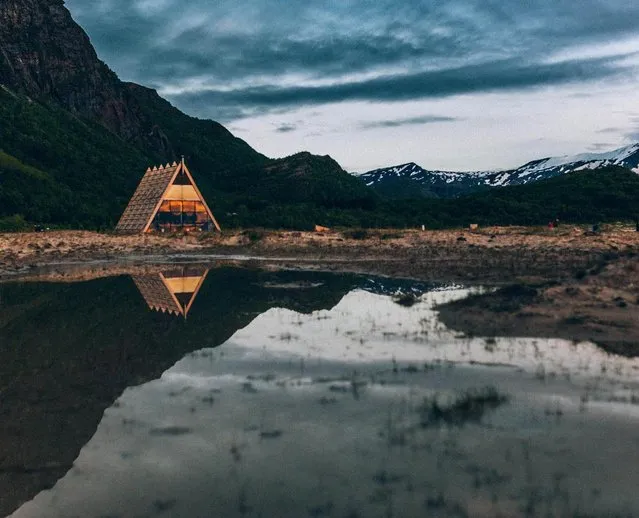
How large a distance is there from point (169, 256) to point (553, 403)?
170ft

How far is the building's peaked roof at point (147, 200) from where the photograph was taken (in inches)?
3012

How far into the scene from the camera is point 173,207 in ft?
261

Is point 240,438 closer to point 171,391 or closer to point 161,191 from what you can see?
point 171,391

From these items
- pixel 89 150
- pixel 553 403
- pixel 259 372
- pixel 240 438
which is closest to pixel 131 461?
pixel 240 438

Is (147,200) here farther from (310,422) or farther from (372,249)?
(310,422)

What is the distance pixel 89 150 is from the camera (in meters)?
148

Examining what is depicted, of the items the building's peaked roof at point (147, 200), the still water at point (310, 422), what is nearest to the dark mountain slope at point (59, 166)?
the building's peaked roof at point (147, 200)

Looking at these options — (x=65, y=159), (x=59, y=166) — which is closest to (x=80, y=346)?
(x=59, y=166)

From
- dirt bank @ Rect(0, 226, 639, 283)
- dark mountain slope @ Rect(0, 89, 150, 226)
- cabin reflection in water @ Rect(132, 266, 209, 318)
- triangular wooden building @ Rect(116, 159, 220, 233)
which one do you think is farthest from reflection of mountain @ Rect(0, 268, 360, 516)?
dark mountain slope @ Rect(0, 89, 150, 226)

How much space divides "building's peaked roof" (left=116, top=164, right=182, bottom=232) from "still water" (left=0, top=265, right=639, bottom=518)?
2121 inches

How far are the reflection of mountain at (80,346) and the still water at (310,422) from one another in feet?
0.23

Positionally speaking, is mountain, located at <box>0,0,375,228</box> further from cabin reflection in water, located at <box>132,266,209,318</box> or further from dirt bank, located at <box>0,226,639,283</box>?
cabin reflection in water, located at <box>132,266,209,318</box>

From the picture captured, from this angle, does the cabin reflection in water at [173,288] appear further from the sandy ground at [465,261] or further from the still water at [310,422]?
the still water at [310,422]

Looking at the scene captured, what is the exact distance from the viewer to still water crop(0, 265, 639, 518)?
31.6 feet
